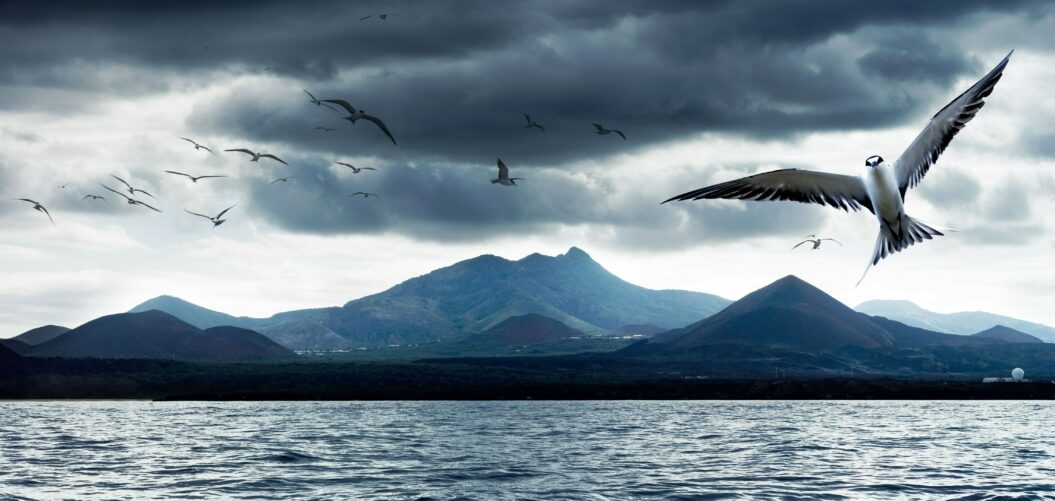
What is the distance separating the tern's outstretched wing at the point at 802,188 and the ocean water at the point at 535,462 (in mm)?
41711

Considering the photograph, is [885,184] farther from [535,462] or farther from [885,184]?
[535,462]

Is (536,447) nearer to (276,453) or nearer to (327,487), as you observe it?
(276,453)

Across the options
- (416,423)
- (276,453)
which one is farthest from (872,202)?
(416,423)

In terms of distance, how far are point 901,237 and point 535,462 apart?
67.4 metres

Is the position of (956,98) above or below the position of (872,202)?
above

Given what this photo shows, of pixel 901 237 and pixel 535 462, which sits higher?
pixel 901 237

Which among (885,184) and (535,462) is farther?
(535,462)

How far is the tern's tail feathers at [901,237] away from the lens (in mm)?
23984

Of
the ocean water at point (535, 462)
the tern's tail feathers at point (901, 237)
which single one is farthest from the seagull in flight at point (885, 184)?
the ocean water at point (535, 462)

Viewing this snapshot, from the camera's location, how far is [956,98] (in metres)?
22.3

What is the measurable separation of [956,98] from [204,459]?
80785 millimetres

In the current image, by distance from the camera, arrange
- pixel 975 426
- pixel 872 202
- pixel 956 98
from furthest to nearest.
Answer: pixel 975 426
pixel 872 202
pixel 956 98

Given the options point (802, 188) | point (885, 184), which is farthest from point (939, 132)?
point (802, 188)

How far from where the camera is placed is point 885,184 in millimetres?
23594
